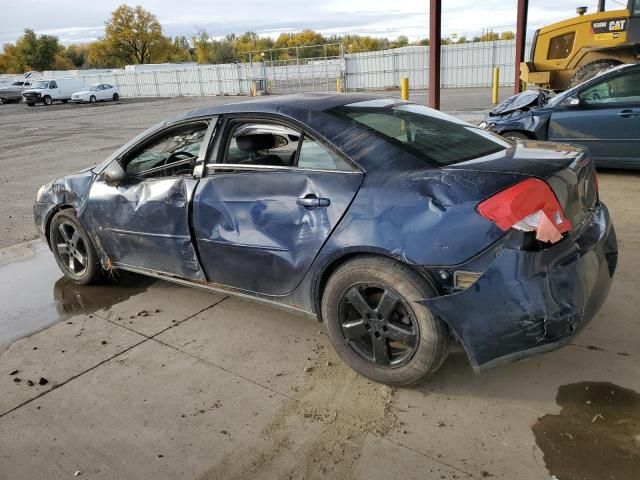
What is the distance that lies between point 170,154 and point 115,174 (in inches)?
16.8

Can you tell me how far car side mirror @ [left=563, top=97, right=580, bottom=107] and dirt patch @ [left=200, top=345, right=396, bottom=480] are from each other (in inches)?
237

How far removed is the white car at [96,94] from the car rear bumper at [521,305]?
4289 centimetres

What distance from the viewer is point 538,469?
232 cm

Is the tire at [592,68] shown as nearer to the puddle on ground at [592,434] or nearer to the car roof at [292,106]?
the car roof at [292,106]

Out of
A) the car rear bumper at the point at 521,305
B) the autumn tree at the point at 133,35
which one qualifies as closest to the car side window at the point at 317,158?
the car rear bumper at the point at 521,305

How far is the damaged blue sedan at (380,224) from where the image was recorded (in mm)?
2498

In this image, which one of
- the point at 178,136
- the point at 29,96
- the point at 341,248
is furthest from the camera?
the point at 29,96

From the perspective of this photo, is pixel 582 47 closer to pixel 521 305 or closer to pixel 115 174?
pixel 115 174

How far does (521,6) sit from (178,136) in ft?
40.6

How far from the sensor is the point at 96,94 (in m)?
41.0

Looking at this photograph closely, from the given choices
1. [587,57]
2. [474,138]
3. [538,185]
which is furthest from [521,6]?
[538,185]

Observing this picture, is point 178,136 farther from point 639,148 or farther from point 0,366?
point 639,148

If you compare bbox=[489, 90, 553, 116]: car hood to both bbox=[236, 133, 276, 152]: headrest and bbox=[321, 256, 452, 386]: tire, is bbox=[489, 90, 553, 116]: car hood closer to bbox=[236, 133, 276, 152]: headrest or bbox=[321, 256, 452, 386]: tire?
bbox=[236, 133, 276, 152]: headrest

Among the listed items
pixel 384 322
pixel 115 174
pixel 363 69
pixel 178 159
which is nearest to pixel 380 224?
pixel 384 322
